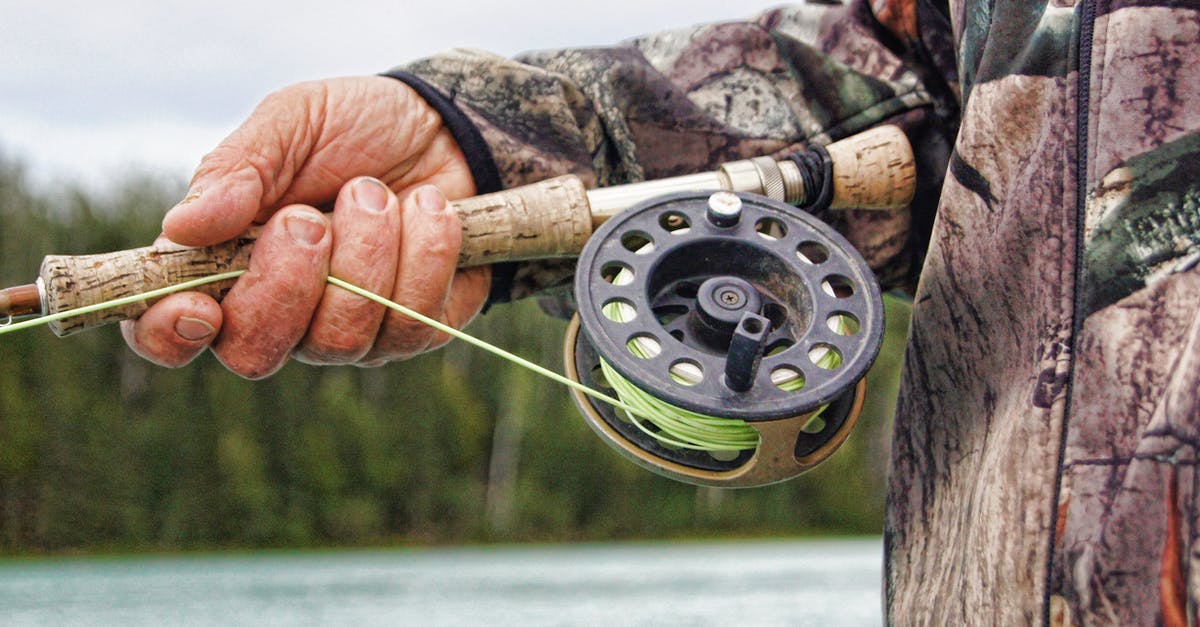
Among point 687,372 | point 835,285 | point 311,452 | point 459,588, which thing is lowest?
point 459,588

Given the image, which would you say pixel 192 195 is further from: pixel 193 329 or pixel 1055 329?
pixel 1055 329

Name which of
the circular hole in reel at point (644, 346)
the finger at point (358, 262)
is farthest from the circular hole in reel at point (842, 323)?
the finger at point (358, 262)

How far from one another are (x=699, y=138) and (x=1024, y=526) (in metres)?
1.10

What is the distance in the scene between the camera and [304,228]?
1731mm

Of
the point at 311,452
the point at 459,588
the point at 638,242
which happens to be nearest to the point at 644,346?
the point at 638,242

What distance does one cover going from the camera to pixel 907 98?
79.0 inches

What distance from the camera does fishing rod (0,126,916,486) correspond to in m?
1.55

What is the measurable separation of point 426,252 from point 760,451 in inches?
22.0

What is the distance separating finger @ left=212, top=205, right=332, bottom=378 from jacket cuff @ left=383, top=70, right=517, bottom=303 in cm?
35

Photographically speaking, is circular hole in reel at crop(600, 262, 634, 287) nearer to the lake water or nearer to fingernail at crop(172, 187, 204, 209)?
fingernail at crop(172, 187, 204, 209)

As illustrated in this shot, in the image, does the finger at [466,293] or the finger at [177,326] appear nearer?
the finger at [177,326]

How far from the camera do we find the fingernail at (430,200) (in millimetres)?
1797

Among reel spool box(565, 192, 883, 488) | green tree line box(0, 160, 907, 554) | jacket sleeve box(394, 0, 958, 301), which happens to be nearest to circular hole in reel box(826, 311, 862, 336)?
reel spool box(565, 192, 883, 488)

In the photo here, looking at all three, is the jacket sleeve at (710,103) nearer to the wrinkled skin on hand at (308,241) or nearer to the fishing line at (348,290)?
the wrinkled skin on hand at (308,241)
